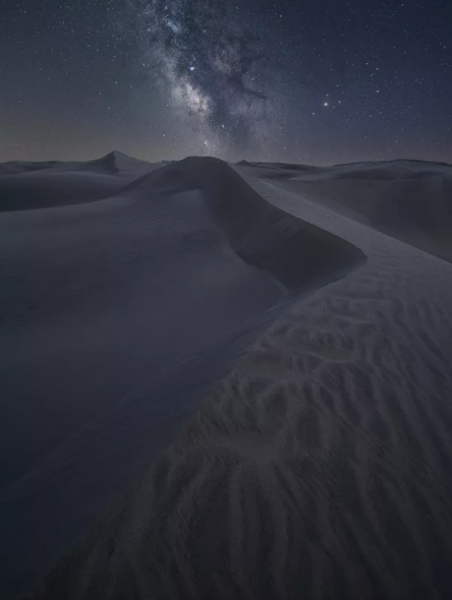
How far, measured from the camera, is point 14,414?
78.0 inches

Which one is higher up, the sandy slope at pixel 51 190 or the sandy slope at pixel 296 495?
the sandy slope at pixel 51 190

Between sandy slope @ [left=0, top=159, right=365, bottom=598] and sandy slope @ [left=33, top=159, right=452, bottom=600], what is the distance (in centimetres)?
17

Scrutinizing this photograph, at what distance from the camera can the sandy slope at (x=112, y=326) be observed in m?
1.44

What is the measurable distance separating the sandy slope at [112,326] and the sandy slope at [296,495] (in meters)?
0.17

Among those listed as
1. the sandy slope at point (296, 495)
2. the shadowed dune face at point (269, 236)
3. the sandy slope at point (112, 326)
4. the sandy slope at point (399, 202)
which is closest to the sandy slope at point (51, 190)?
the shadowed dune face at point (269, 236)

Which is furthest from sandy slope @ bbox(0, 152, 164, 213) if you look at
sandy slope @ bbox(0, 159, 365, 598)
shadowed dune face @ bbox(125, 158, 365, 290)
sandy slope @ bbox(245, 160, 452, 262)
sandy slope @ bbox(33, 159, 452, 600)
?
sandy slope @ bbox(33, 159, 452, 600)

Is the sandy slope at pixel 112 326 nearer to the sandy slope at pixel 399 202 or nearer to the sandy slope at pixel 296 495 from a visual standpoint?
the sandy slope at pixel 296 495

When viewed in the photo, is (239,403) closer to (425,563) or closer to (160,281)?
(425,563)

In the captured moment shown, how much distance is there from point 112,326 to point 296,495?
2158mm

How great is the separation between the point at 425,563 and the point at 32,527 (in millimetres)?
1532

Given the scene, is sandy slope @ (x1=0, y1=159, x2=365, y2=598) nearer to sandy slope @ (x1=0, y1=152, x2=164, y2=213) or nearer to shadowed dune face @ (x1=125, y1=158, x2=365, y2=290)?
shadowed dune face @ (x1=125, y1=158, x2=365, y2=290)

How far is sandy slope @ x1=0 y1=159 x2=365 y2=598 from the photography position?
1.44m

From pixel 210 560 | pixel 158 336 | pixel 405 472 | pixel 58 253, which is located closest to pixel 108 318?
pixel 158 336

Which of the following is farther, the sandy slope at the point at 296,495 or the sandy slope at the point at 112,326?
the sandy slope at the point at 112,326
